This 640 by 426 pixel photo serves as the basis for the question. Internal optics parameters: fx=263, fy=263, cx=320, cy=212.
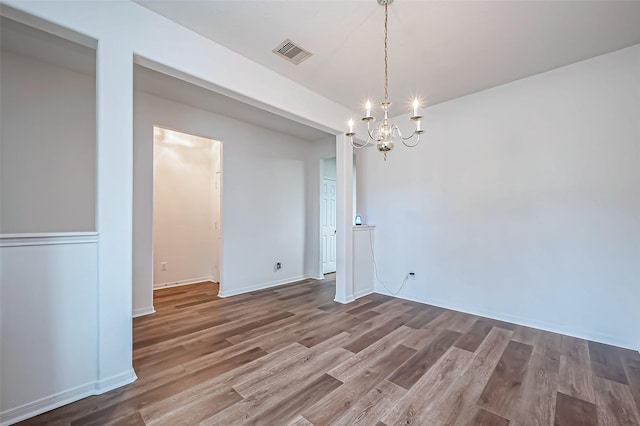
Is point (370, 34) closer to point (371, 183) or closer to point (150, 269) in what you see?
point (371, 183)

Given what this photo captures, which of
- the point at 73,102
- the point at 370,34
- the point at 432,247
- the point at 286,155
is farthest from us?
the point at 286,155

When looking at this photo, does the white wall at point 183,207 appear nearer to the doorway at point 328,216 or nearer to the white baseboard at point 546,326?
the doorway at point 328,216

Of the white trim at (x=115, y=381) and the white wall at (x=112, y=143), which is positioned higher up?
the white wall at (x=112, y=143)

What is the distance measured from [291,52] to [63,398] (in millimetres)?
3257

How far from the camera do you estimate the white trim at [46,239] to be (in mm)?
1563

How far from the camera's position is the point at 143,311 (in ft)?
10.9

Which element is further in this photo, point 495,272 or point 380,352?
point 495,272

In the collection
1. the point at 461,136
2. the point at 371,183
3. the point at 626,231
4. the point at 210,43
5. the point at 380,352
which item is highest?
the point at 210,43

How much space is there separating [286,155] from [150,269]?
115 inches

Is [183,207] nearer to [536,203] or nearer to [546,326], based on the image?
[536,203]

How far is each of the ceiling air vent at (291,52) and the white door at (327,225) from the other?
3.24m

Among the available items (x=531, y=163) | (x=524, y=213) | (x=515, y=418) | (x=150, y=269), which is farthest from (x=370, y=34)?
(x=150, y=269)

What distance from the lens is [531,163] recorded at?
9.89 feet

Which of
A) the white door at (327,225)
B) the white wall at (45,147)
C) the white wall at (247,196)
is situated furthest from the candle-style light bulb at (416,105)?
the white door at (327,225)
